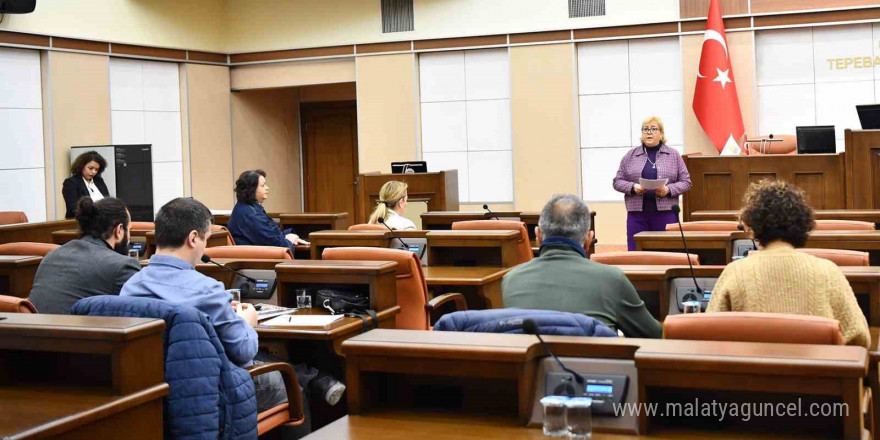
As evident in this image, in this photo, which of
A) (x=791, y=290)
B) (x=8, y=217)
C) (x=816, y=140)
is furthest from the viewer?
(x=8, y=217)

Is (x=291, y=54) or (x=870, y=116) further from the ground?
(x=291, y=54)

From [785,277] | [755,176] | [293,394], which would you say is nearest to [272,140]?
[755,176]

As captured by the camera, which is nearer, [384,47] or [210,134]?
[384,47]

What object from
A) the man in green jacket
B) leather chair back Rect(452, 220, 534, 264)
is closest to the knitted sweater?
the man in green jacket

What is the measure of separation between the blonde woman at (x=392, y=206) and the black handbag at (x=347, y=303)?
237cm

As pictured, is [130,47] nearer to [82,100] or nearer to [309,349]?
[82,100]

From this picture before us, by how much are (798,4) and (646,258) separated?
291 inches

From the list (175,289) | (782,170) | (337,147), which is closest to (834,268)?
(175,289)

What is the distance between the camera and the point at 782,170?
326 inches

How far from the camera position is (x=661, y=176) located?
7586mm

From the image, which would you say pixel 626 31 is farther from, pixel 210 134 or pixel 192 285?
pixel 192 285

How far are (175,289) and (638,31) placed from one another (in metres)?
9.07

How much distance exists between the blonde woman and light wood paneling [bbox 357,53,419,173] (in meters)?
5.77

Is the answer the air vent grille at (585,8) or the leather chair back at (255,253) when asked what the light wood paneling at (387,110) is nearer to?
the air vent grille at (585,8)
